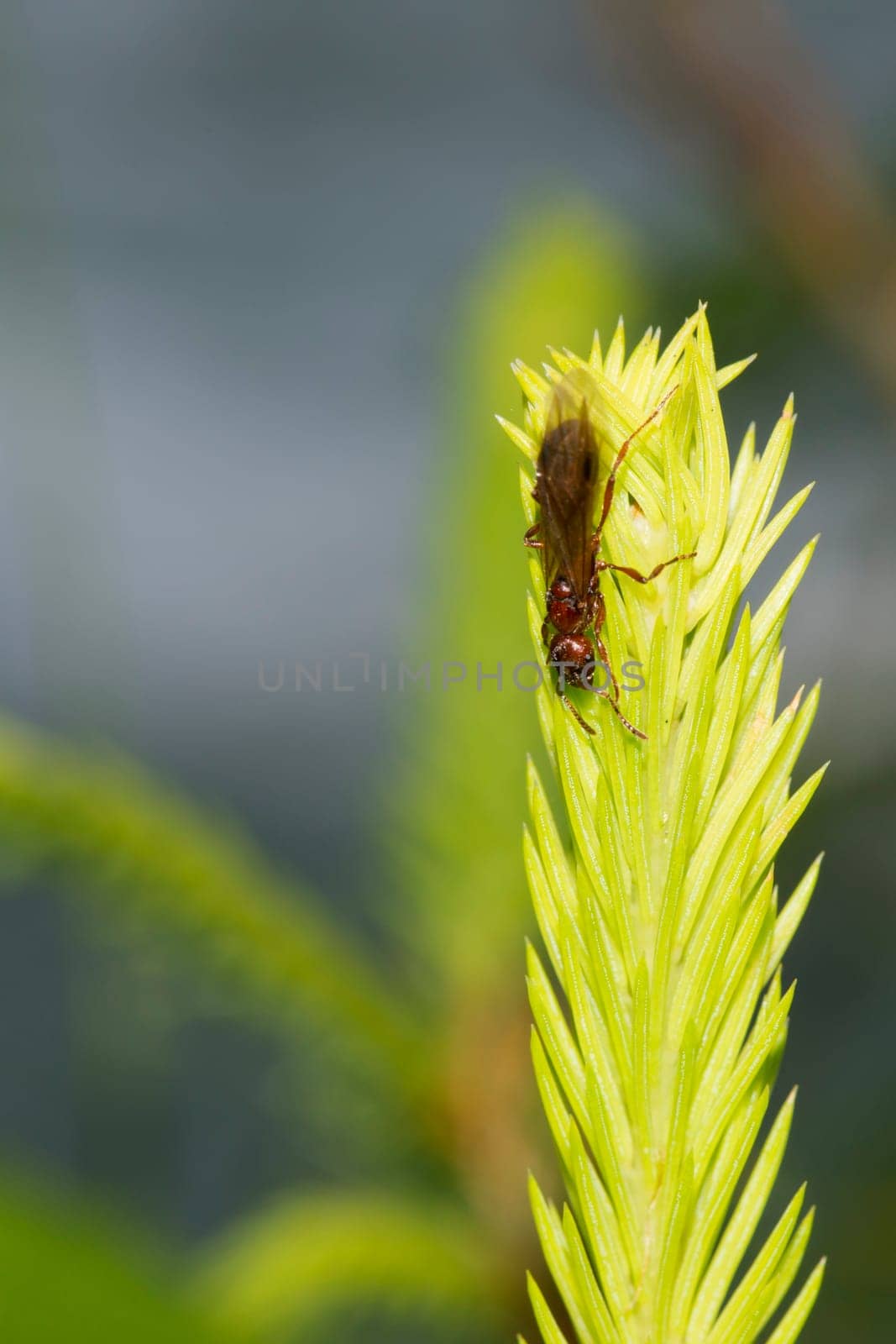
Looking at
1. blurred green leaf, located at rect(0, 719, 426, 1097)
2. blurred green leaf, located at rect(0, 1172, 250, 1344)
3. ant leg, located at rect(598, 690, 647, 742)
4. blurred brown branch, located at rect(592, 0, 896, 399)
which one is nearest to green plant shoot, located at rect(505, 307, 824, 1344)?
ant leg, located at rect(598, 690, 647, 742)

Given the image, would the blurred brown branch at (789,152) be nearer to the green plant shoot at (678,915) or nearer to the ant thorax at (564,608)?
the ant thorax at (564,608)

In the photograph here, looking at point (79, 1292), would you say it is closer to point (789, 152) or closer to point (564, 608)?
point (564, 608)

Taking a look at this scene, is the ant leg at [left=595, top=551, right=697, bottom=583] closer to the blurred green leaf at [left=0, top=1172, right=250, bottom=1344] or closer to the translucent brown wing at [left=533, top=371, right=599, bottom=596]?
the translucent brown wing at [left=533, top=371, right=599, bottom=596]

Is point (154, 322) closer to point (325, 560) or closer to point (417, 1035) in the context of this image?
point (325, 560)

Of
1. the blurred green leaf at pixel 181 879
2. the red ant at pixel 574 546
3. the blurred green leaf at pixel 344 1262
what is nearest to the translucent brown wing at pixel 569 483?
the red ant at pixel 574 546

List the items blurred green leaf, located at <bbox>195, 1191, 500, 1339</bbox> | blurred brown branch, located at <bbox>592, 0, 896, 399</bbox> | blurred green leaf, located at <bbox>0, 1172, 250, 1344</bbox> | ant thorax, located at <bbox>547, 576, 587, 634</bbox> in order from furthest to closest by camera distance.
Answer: blurred brown branch, located at <bbox>592, 0, 896, 399</bbox> < blurred green leaf, located at <bbox>195, 1191, 500, 1339</bbox> < ant thorax, located at <bbox>547, 576, 587, 634</bbox> < blurred green leaf, located at <bbox>0, 1172, 250, 1344</bbox>

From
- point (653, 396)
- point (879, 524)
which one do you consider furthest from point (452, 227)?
point (653, 396)
